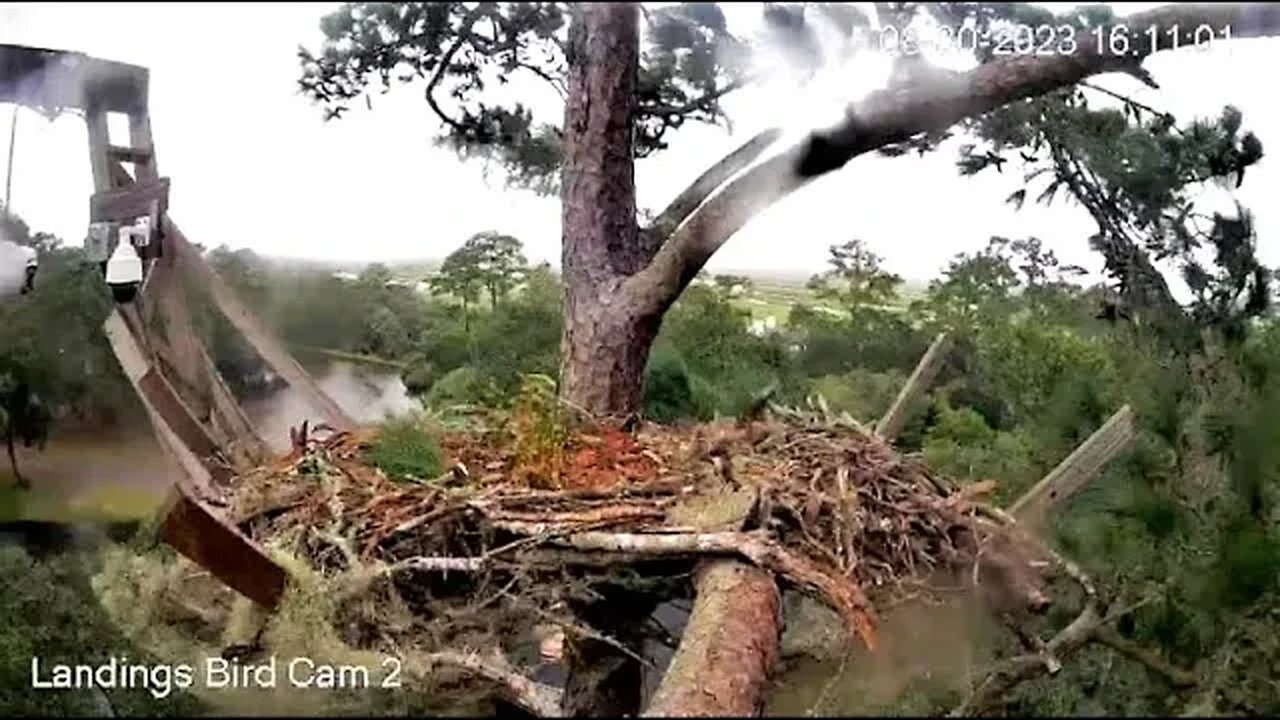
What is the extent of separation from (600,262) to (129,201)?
2.10ft

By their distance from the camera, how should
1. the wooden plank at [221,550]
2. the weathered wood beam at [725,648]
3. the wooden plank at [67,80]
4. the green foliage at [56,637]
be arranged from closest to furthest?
the weathered wood beam at [725,648] < the green foliage at [56,637] < the wooden plank at [221,550] < the wooden plank at [67,80]

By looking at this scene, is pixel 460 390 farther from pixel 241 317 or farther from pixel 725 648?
pixel 725 648

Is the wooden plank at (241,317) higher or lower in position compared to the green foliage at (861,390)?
higher

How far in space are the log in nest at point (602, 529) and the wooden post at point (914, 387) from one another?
146 millimetres

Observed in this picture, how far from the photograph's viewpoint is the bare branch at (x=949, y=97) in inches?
45.0

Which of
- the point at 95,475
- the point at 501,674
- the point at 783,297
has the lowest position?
the point at 501,674

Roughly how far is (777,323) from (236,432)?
2.14ft

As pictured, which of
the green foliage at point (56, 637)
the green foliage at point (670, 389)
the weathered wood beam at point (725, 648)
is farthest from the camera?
the green foliage at point (670, 389)

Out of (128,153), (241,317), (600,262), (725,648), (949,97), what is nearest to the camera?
(725,648)

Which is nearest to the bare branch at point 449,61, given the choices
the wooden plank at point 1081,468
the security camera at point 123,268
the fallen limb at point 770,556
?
the security camera at point 123,268

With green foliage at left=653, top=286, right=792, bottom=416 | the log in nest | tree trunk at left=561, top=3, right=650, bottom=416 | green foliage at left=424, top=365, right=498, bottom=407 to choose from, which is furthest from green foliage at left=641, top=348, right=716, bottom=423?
the log in nest

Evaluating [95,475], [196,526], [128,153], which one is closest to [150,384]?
[95,475]

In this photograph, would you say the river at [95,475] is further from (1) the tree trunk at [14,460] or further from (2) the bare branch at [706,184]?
(2) the bare branch at [706,184]

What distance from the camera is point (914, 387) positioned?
1.79 metres
